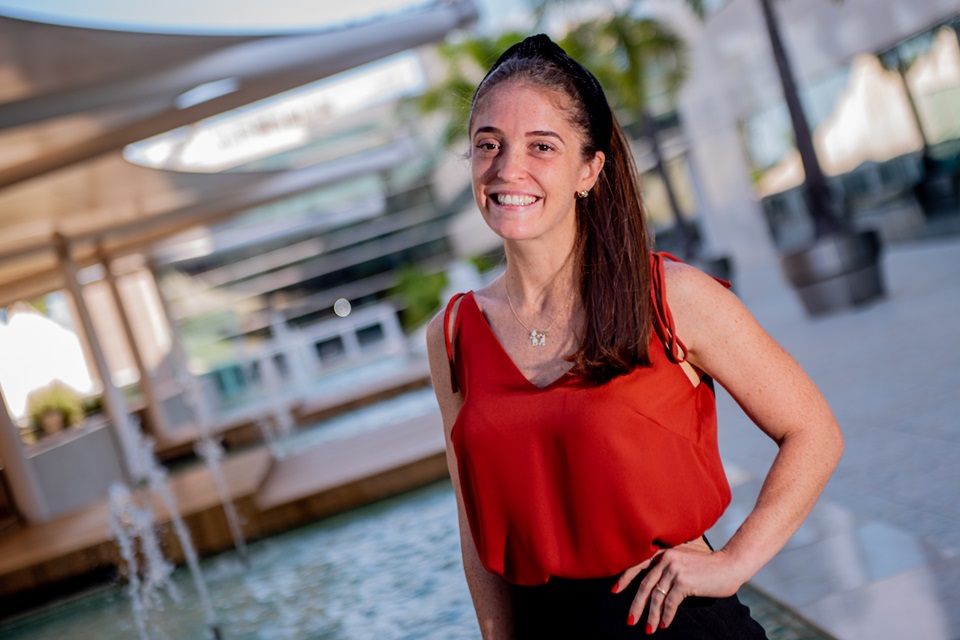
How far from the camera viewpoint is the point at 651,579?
69.4 inches

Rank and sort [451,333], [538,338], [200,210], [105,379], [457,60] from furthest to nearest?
[457,60], [200,210], [105,379], [451,333], [538,338]

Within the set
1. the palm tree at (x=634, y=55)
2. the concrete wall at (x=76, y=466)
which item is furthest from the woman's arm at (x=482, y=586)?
the palm tree at (x=634, y=55)

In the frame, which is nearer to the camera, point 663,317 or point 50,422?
point 663,317

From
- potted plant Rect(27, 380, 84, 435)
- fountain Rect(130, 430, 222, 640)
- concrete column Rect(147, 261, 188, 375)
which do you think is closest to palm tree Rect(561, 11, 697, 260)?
potted plant Rect(27, 380, 84, 435)

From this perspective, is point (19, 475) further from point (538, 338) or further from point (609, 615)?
point (609, 615)

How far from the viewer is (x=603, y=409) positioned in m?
1.78

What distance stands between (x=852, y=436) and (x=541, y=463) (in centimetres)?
491

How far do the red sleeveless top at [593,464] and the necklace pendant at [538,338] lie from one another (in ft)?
0.25

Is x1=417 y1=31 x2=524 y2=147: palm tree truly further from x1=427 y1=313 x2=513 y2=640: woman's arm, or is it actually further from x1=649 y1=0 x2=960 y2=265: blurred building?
x1=427 y1=313 x2=513 y2=640: woman's arm

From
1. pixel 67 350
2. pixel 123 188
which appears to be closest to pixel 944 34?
pixel 123 188

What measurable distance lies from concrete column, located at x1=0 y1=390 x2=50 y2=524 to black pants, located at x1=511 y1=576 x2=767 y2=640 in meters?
10.9

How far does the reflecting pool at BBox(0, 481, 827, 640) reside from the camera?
17.7 feet

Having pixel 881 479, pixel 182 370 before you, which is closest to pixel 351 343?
pixel 182 370

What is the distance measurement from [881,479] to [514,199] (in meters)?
4.02
